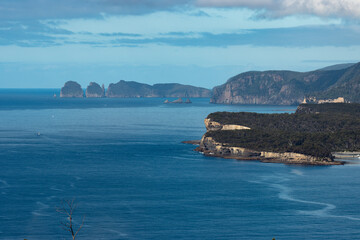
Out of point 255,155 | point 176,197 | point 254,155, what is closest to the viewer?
point 176,197

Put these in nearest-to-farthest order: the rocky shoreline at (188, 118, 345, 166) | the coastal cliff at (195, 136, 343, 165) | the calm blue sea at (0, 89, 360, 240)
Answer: the calm blue sea at (0, 89, 360, 240), the rocky shoreline at (188, 118, 345, 166), the coastal cliff at (195, 136, 343, 165)

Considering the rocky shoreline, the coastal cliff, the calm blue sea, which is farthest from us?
the coastal cliff

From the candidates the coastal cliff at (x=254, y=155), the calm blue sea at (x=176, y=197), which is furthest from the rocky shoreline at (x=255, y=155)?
the calm blue sea at (x=176, y=197)

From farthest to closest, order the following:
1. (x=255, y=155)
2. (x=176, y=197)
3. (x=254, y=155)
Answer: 1. (x=254, y=155)
2. (x=255, y=155)
3. (x=176, y=197)

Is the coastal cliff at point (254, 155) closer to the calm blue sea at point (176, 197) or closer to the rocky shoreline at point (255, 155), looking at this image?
the rocky shoreline at point (255, 155)

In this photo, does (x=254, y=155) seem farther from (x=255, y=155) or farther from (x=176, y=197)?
(x=176, y=197)

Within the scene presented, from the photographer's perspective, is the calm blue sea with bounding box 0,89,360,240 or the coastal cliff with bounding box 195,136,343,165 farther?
the coastal cliff with bounding box 195,136,343,165

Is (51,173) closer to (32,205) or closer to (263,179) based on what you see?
(32,205)

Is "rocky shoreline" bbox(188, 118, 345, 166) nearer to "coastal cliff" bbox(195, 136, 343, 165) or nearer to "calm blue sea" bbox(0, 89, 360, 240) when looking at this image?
"coastal cliff" bbox(195, 136, 343, 165)

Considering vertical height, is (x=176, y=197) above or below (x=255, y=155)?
below

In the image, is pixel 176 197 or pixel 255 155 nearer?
pixel 176 197

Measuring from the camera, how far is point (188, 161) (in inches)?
6939

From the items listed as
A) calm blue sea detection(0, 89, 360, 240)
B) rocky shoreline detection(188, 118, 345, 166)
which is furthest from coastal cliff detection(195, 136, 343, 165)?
calm blue sea detection(0, 89, 360, 240)

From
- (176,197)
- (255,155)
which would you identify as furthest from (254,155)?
(176,197)
